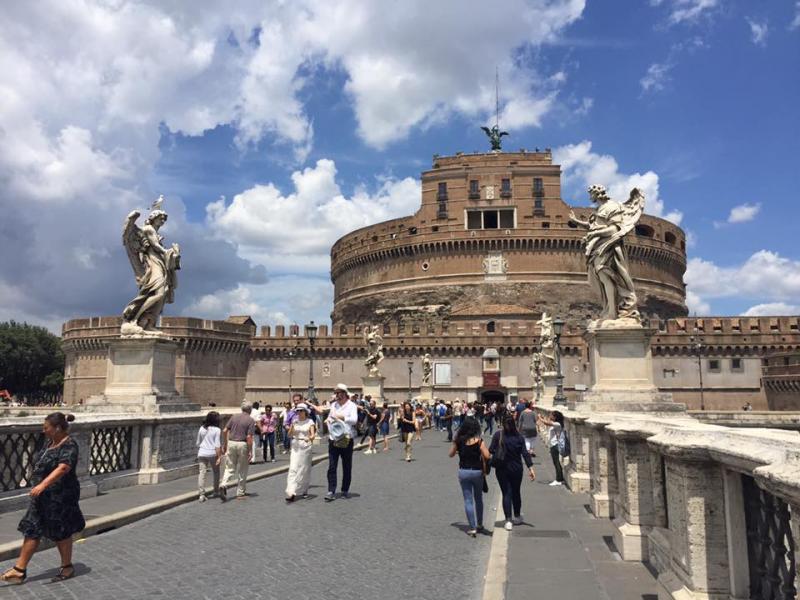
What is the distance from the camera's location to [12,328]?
66.7 meters

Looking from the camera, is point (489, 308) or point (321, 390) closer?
point (321, 390)

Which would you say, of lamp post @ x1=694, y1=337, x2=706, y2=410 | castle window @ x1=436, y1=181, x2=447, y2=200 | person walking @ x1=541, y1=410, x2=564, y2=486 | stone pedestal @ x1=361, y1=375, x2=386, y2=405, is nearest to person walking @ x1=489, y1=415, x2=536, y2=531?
person walking @ x1=541, y1=410, x2=564, y2=486

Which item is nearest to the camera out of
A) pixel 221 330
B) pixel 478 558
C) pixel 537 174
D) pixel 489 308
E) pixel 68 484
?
pixel 68 484

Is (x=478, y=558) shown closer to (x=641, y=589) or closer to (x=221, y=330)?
(x=641, y=589)

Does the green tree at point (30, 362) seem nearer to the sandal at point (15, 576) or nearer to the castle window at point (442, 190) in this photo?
the castle window at point (442, 190)

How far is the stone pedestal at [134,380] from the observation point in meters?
10.4

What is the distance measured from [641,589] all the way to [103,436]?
7.36 meters

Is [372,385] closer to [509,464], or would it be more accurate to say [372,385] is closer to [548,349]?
[548,349]

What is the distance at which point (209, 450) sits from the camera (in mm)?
9305

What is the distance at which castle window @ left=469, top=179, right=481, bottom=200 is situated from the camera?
214 ft

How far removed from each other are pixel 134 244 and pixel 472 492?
686 centimetres

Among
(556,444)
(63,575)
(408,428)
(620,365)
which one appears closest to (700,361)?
(408,428)

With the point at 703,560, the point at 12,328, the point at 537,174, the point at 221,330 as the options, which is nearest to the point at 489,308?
the point at 537,174

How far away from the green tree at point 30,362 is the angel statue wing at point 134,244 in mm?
62463
